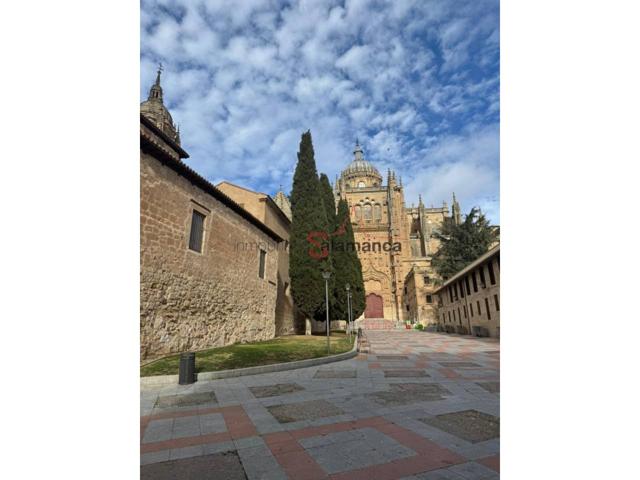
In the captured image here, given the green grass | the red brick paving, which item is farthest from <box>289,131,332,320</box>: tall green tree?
the red brick paving

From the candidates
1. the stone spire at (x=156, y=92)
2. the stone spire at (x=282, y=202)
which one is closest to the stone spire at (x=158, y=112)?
the stone spire at (x=156, y=92)

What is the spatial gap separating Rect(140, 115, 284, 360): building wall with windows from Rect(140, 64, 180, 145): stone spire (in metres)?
13.0

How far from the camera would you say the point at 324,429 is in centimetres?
348

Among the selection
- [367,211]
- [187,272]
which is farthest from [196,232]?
[367,211]

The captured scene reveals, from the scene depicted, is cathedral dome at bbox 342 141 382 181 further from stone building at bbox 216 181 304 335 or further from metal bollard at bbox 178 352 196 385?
metal bollard at bbox 178 352 196 385

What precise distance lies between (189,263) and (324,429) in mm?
7835

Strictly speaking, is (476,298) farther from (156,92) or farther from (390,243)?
(156,92)

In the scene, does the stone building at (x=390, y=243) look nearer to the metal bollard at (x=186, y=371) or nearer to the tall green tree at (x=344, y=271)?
the tall green tree at (x=344, y=271)
